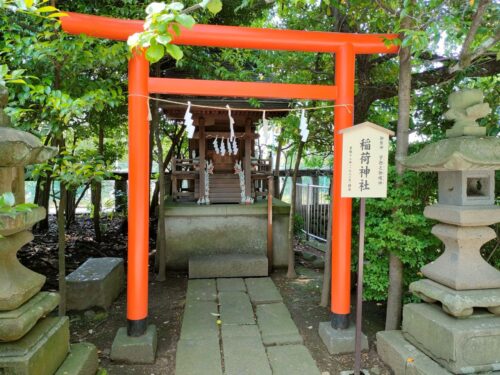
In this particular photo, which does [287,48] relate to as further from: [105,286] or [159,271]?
[159,271]

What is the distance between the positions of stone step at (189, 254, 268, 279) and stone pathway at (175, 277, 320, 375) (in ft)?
1.65

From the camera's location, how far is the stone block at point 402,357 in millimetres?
3176

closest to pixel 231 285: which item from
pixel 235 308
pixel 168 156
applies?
pixel 235 308

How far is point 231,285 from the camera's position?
5992 mm

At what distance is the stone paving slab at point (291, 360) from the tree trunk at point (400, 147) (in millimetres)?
1185

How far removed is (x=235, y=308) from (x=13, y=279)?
313 cm

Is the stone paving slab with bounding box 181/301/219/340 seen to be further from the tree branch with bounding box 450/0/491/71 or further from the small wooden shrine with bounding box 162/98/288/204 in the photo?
the tree branch with bounding box 450/0/491/71

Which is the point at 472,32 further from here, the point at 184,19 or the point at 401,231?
the point at 184,19

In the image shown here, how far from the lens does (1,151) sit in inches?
89.7

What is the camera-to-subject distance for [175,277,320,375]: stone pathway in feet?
11.9

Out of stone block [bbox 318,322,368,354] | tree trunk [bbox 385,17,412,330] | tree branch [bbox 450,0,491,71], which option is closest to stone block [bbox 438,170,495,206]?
tree trunk [bbox 385,17,412,330]

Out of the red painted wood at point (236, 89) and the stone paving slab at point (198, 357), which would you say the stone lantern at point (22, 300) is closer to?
the stone paving slab at point (198, 357)

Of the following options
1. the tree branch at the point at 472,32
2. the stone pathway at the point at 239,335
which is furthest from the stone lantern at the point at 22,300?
the tree branch at the point at 472,32

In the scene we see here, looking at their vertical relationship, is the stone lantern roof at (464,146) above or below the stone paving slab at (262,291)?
above
